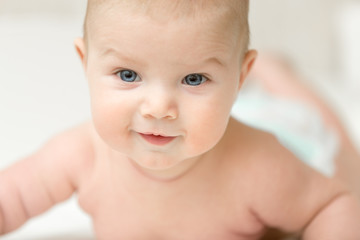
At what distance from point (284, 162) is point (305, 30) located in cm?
133

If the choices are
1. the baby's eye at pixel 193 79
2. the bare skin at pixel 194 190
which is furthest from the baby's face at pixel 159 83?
the bare skin at pixel 194 190

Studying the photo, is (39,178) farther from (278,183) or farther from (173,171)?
(278,183)

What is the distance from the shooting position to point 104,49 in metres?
0.77

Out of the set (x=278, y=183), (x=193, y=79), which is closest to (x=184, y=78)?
(x=193, y=79)

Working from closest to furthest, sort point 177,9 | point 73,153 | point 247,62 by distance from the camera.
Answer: point 177,9 < point 247,62 < point 73,153

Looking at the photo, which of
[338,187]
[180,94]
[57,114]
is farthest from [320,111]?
[180,94]

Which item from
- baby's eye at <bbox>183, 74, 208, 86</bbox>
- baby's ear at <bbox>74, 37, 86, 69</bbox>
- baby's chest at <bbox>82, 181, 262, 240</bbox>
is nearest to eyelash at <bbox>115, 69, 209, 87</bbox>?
baby's eye at <bbox>183, 74, 208, 86</bbox>

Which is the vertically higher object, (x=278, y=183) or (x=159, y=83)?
(x=159, y=83)

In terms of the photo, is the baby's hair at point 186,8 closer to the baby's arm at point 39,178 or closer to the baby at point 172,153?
the baby at point 172,153

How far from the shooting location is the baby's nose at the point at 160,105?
2.39 feet

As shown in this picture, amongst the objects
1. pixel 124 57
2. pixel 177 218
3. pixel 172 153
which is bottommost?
pixel 177 218

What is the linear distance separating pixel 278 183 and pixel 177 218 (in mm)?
158

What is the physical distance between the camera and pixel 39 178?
97 cm

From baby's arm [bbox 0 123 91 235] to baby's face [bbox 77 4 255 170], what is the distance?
0.58 ft
